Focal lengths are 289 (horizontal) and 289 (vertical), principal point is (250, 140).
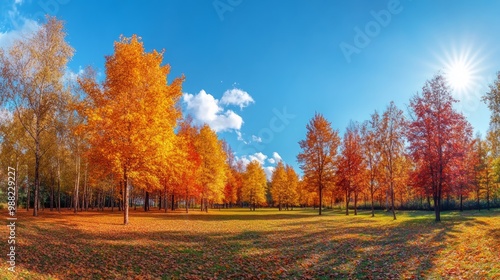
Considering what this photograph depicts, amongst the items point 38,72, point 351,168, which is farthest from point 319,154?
point 38,72

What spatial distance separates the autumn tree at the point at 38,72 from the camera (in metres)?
26.6

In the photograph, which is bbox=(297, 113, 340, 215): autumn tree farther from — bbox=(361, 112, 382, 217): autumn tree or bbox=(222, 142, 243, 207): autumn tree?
bbox=(222, 142, 243, 207): autumn tree

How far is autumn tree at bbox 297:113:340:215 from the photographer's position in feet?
139

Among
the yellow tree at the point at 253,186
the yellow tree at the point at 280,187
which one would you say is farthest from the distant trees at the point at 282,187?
the yellow tree at the point at 253,186

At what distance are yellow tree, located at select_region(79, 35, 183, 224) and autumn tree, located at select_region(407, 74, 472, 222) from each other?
77.3 feet

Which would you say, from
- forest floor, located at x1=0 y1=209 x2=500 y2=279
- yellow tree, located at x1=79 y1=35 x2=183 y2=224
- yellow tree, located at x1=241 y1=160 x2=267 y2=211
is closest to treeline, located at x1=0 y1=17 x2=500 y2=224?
yellow tree, located at x1=79 y1=35 x2=183 y2=224

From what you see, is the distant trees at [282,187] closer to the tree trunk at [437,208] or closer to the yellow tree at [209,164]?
the yellow tree at [209,164]

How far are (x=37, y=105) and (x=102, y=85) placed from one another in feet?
36.2

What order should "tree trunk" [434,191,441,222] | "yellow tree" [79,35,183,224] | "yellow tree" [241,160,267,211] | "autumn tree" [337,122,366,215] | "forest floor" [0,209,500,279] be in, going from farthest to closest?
"yellow tree" [241,160,267,211], "autumn tree" [337,122,366,215], "tree trunk" [434,191,441,222], "yellow tree" [79,35,183,224], "forest floor" [0,209,500,279]

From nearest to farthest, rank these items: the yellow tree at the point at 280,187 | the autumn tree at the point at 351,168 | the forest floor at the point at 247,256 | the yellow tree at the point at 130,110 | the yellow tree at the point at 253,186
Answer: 1. the forest floor at the point at 247,256
2. the yellow tree at the point at 130,110
3. the autumn tree at the point at 351,168
4. the yellow tree at the point at 253,186
5. the yellow tree at the point at 280,187

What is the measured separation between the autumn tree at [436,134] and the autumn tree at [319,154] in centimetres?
1441

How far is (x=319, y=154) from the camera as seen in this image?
1683 inches

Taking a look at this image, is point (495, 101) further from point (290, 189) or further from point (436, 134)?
point (290, 189)

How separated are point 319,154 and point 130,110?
95.6ft
